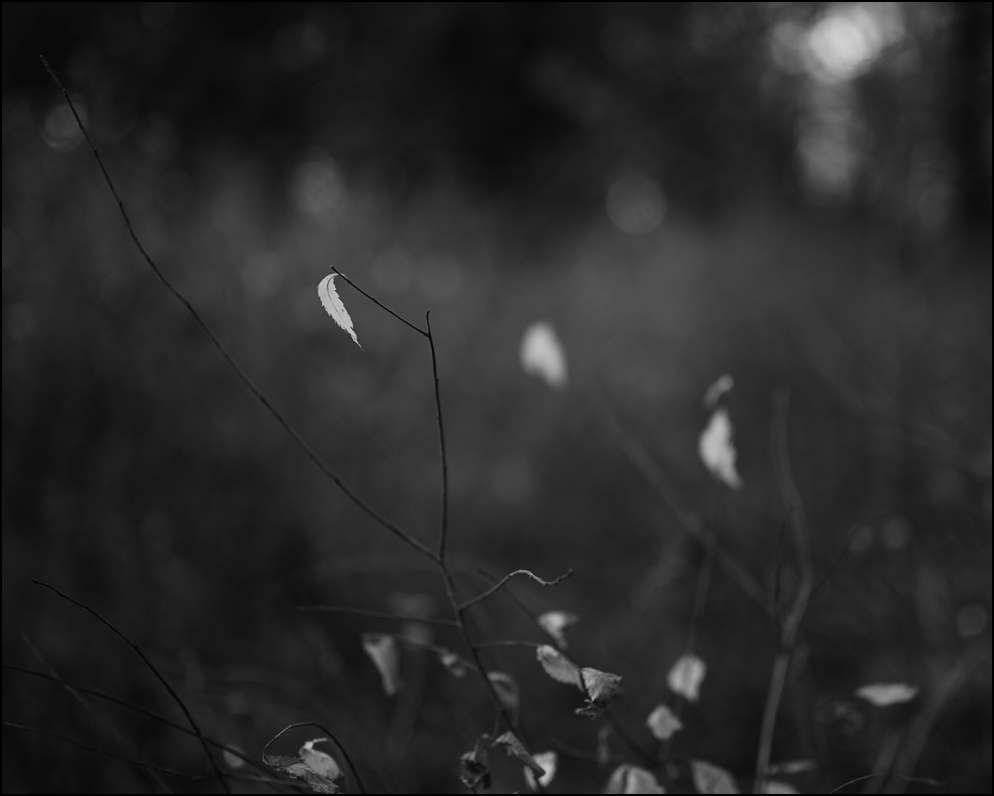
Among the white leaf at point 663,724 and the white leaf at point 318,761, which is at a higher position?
the white leaf at point 663,724

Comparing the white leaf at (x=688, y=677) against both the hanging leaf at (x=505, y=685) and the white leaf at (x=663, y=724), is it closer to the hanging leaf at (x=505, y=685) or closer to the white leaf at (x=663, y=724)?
the white leaf at (x=663, y=724)

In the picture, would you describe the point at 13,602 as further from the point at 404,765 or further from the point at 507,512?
the point at 507,512

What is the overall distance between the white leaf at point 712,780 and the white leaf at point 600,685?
0.83 ft

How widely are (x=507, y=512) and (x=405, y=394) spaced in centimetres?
82

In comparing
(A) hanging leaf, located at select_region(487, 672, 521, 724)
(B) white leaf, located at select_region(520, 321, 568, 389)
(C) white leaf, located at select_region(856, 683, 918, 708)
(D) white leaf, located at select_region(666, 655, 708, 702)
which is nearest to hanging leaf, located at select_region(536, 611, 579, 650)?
(A) hanging leaf, located at select_region(487, 672, 521, 724)

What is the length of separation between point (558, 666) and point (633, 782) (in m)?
0.23

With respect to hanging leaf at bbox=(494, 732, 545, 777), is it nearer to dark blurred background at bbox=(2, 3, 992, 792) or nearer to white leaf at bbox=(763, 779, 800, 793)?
dark blurred background at bbox=(2, 3, 992, 792)

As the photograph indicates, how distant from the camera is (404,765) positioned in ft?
5.51

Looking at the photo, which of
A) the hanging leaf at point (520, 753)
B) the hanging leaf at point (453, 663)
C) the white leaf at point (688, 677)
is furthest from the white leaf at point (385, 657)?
the white leaf at point (688, 677)

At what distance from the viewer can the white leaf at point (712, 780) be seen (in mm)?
904

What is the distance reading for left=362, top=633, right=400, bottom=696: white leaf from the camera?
2.91 feet

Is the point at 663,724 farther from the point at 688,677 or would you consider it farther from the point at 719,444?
the point at 719,444

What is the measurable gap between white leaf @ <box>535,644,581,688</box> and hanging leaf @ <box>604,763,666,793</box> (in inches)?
7.9

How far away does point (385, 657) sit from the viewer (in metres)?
0.90
